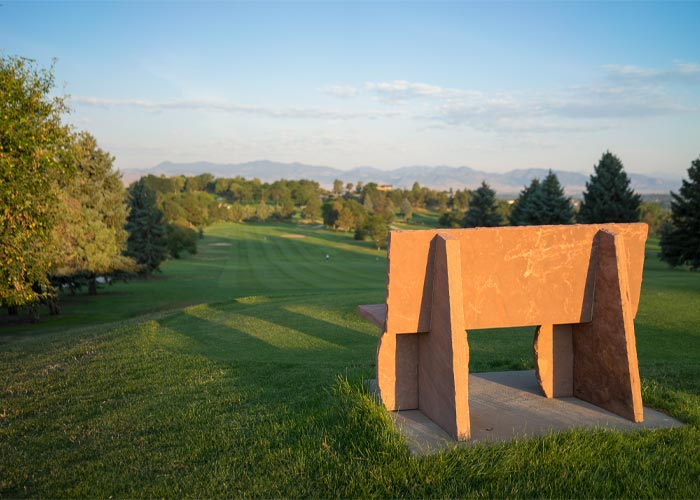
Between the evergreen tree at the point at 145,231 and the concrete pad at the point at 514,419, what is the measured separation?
38.9 m

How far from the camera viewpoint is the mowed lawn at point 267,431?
4.69 meters

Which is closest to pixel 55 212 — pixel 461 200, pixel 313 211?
pixel 313 211

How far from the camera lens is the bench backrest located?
6156 millimetres

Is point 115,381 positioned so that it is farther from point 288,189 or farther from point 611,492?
point 288,189

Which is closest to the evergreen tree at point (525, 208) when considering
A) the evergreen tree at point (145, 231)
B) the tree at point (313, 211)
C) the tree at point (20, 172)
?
the evergreen tree at point (145, 231)

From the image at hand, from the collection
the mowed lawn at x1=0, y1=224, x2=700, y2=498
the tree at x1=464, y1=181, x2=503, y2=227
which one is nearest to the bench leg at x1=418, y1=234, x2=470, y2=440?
the mowed lawn at x1=0, y1=224, x2=700, y2=498

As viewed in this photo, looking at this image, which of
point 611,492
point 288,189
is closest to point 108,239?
point 611,492

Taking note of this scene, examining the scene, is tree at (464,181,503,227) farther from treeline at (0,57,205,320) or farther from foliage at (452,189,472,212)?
foliage at (452,189,472,212)

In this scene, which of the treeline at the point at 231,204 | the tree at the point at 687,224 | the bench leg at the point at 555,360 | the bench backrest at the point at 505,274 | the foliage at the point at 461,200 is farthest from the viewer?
the foliage at the point at 461,200

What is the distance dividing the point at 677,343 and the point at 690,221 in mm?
18748

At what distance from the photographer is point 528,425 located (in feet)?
20.1

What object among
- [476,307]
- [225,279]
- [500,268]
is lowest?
[225,279]

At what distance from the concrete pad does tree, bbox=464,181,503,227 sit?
159ft

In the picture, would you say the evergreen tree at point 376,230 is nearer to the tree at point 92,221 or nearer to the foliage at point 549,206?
the foliage at point 549,206
